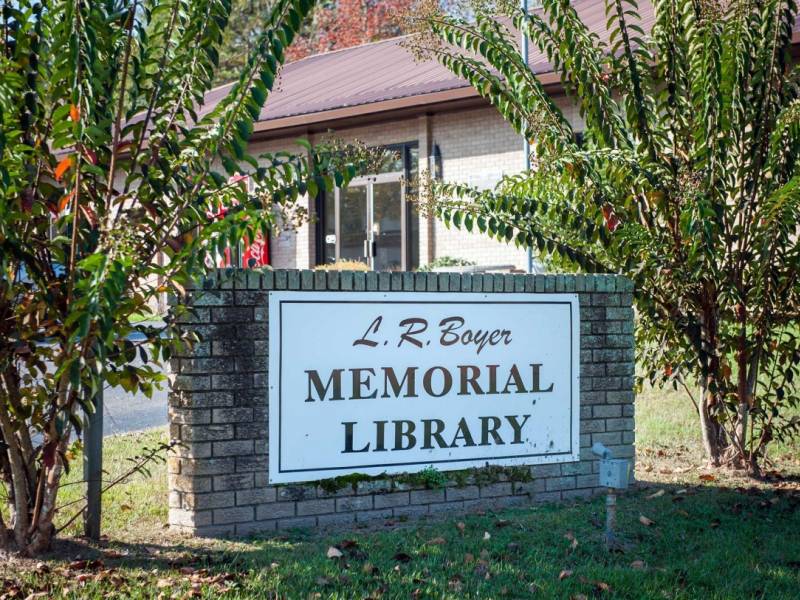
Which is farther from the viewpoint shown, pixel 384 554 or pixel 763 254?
pixel 763 254

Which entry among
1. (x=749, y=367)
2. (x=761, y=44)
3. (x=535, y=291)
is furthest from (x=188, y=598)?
(x=761, y=44)

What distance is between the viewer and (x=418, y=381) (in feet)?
21.0

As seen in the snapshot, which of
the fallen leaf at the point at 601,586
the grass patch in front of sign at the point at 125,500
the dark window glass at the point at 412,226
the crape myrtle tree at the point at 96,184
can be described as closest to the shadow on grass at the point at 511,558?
the fallen leaf at the point at 601,586

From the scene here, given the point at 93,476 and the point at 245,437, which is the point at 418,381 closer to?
the point at 245,437

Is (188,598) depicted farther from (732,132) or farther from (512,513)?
(732,132)

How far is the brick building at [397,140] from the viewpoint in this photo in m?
17.3

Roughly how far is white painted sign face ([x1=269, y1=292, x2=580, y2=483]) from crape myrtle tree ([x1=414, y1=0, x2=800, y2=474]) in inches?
28.3

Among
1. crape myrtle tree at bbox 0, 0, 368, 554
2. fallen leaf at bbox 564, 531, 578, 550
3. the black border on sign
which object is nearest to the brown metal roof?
the black border on sign

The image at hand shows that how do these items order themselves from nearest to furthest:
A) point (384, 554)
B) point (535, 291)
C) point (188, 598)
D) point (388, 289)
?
point (188, 598) < point (384, 554) < point (388, 289) < point (535, 291)

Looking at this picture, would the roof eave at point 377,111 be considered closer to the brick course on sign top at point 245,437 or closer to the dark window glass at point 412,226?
the dark window glass at point 412,226

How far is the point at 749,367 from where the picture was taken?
7.44 metres

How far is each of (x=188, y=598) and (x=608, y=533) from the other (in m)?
2.24

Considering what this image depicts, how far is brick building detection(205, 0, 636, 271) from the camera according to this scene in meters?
17.3

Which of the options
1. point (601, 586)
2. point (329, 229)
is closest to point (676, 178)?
point (601, 586)
